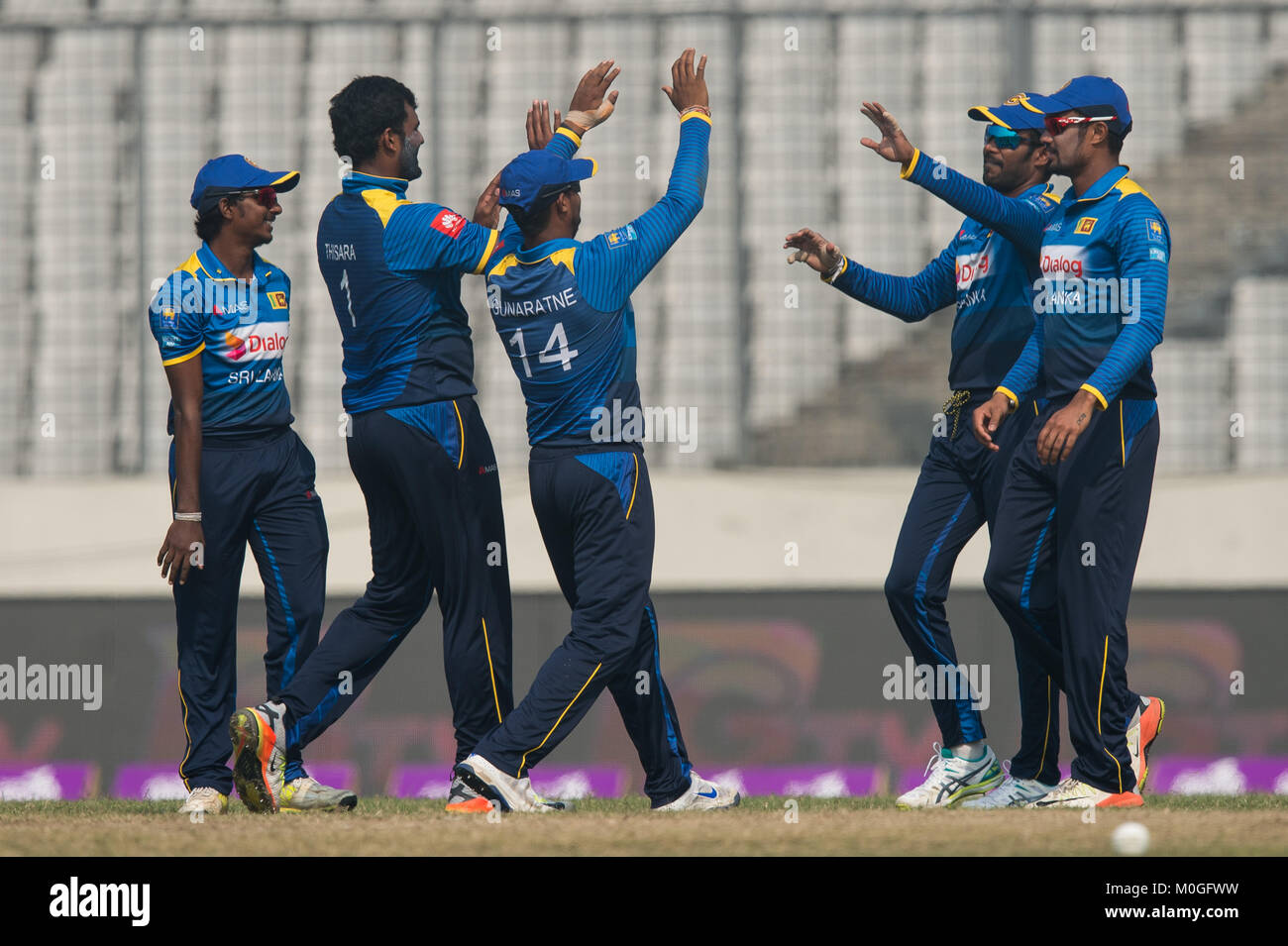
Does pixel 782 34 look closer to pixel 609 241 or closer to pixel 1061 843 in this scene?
pixel 609 241

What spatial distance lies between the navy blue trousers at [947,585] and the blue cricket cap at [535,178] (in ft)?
5.04

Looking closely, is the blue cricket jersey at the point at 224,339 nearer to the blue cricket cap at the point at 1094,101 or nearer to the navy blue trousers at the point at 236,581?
the navy blue trousers at the point at 236,581

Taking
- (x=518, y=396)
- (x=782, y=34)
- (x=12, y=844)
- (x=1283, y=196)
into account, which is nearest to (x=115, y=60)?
(x=518, y=396)

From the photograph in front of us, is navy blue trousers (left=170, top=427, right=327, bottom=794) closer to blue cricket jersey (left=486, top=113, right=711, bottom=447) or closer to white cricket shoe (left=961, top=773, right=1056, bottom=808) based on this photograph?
blue cricket jersey (left=486, top=113, right=711, bottom=447)

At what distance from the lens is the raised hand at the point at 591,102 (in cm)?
581

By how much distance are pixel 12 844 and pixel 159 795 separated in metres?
6.00

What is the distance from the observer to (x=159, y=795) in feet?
34.9

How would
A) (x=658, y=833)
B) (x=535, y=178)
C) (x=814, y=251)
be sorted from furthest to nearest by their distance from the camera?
1. (x=814, y=251)
2. (x=535, y=178)
3. (x=658, y=833)

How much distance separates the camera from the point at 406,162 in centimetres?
580

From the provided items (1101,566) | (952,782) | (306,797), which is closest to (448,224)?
(306,797)

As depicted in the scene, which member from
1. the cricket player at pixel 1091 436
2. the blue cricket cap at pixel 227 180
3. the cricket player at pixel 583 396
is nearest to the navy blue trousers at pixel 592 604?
the cricket player at pixel 583 396

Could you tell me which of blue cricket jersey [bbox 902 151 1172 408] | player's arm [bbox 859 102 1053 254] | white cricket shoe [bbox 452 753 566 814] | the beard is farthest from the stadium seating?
white cricket shoe [bbox 452 753 566 814]

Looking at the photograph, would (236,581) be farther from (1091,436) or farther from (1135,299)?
(1135,299)

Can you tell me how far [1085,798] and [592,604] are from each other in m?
1.59
